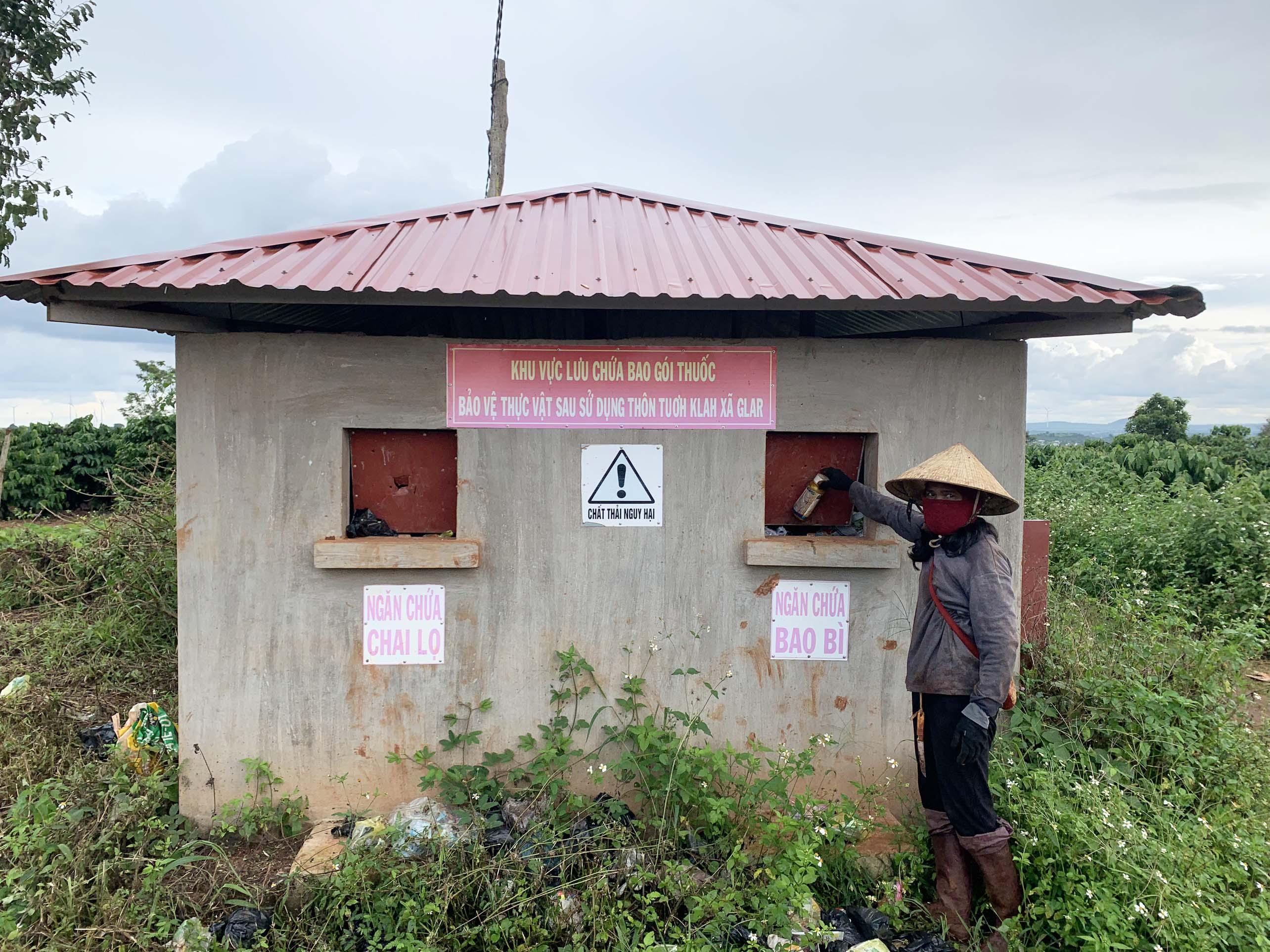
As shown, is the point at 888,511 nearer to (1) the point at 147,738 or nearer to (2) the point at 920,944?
(2) the point at 920,944

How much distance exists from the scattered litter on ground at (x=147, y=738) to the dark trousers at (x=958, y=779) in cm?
421

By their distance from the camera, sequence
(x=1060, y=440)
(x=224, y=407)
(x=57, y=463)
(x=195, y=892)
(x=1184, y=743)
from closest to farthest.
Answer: (x=195, y=892)
(x=224, y=407)
(x=1184, y=743)
(x=57, y=463)
(x=1060, y=440)

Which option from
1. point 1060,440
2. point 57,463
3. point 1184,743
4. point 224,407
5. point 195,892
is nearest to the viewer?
point 195,892

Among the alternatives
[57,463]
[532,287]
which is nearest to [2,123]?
[57,463]

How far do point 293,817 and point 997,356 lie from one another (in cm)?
447

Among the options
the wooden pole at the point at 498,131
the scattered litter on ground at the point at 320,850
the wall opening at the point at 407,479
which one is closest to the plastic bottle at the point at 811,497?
the wall opening at the point at 407,479

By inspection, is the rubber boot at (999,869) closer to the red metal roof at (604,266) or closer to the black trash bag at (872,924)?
the black trash bag at (872,924)

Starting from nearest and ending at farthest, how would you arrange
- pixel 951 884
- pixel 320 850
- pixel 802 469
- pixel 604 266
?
1. pixel 951 884
2. pixel 320 850
3. pixel 604 266
4. pixel 802 469

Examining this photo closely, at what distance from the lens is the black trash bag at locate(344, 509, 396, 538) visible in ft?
13.8

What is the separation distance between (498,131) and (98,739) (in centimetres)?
750

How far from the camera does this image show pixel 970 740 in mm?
3305

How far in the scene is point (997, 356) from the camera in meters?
4.23

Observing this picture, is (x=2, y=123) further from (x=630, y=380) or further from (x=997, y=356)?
(x=997, y=356)

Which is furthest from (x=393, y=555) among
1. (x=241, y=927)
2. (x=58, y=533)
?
(x=58, y=533)
